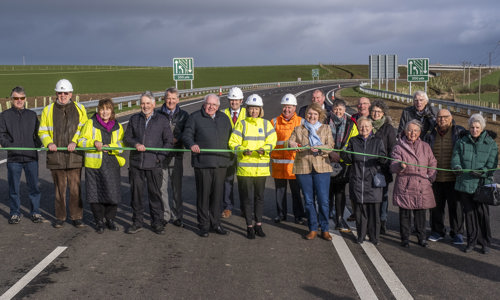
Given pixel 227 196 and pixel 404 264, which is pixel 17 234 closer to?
pixel 227 196

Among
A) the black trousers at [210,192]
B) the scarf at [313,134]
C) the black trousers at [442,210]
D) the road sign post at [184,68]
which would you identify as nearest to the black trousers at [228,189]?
the black trousers at [210,192]

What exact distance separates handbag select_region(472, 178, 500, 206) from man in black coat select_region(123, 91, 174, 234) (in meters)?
4.23

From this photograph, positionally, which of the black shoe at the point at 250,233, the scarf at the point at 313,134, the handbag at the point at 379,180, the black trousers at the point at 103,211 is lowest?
the black shoe at the point at 250,233

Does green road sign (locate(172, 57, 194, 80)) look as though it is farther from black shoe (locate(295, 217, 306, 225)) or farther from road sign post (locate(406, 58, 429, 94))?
black shoe (locate(295, 217, 306, 225))

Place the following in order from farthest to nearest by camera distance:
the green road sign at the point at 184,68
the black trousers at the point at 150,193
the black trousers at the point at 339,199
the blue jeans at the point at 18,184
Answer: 1. the green road sign at the point at 184,68
2. the blue jeans at the point at 18,184
3. the black trousers at the point at 339,199
4. the black trousers at the point at 150,193

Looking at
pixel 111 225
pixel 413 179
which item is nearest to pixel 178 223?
pixel 111 225

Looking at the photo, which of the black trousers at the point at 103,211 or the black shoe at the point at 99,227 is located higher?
the black trousers at the point at 103,211

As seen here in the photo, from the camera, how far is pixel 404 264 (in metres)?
6.39

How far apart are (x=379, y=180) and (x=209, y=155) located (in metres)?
2.38

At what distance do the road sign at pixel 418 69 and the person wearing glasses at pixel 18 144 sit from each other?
100 feet

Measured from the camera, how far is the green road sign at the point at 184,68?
45.8 m

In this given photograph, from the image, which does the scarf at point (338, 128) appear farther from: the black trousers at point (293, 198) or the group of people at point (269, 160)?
the black trousers at point (293, 198)

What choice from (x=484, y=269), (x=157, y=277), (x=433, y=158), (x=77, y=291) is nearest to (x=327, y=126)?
(x=433, y=158)

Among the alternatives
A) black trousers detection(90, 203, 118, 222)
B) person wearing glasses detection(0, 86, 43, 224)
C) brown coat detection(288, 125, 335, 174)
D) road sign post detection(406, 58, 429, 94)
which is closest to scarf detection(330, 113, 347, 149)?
brown coat detection(288, 125, 335, 174)
